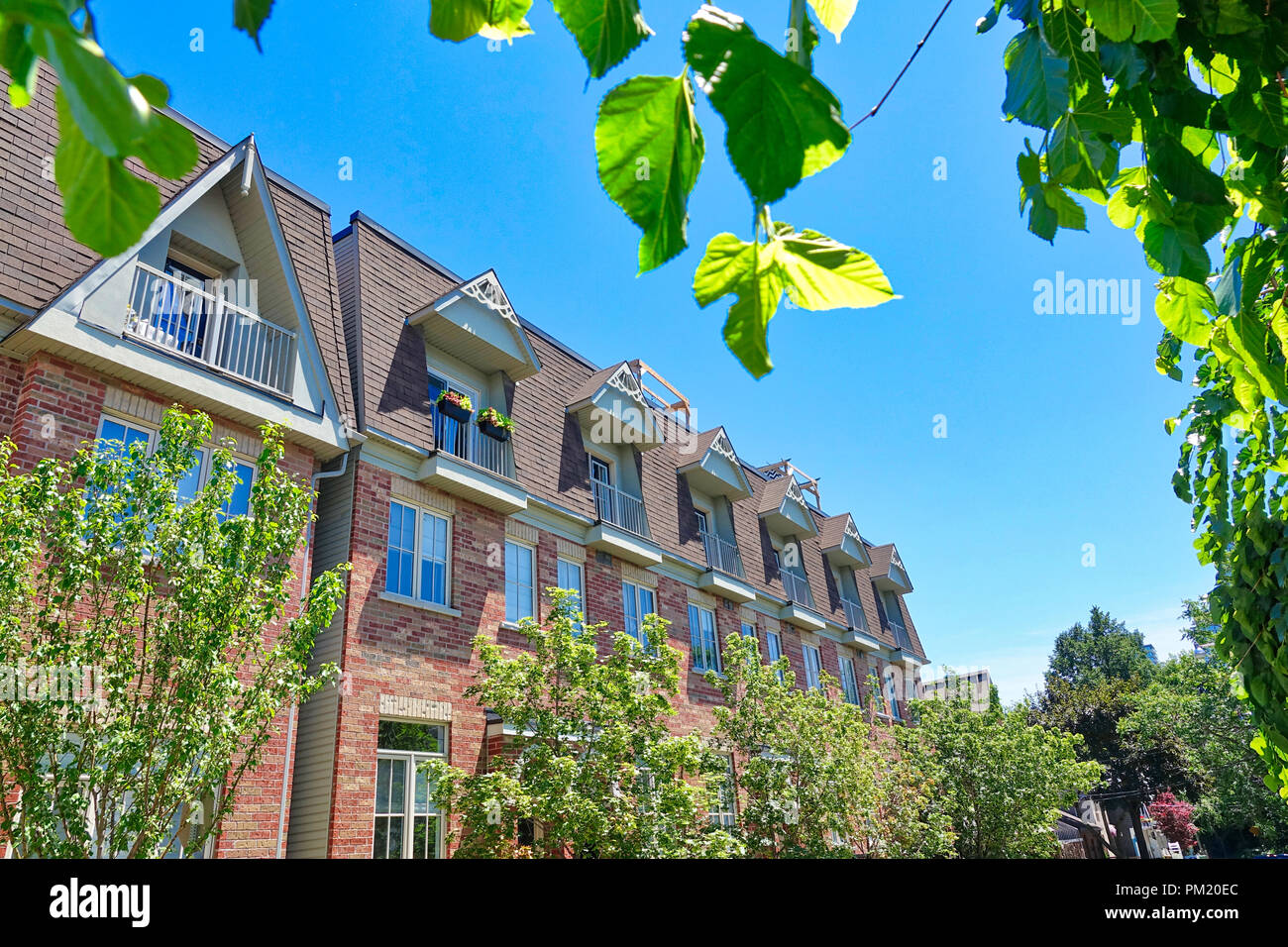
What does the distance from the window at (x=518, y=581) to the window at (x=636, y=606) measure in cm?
266

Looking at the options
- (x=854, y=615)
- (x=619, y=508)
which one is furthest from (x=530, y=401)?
(x=854, y=615)

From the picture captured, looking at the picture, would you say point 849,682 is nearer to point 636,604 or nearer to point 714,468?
point 714,468

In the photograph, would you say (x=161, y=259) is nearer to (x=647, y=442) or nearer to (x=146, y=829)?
(x=146, y=829)

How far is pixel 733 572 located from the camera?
19828mm

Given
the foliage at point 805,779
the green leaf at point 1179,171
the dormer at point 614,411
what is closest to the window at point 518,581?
the dormer at point 614,411

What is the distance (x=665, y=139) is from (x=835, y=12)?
68 centimetres

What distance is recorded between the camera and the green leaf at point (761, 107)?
0.78 meters

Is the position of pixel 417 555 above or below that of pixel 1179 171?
above

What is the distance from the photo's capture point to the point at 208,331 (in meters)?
9.95

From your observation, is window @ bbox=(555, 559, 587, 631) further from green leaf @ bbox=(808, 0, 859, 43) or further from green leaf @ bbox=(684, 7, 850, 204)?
green leaf @ bbox=(684, 7, 850, 204)

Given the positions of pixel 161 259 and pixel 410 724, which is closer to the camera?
pixel 161 259

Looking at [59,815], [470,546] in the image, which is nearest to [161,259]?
Answer: [470,546]

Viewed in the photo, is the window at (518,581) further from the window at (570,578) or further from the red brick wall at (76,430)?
the red brick wall at (76,430)
